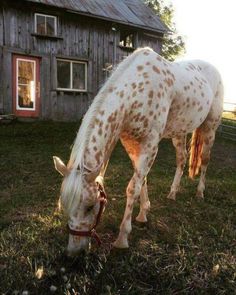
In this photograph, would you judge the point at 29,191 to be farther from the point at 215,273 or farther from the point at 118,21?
the point at 118,21

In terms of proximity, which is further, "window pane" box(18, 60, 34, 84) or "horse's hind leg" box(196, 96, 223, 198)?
"window pane" box(18, 60, 34, 84)

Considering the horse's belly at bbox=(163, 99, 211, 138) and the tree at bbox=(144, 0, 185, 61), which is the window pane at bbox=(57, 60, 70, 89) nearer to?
the horse's belly at bbox=(163, 99, 211, 138)

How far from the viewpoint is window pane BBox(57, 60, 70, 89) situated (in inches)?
577

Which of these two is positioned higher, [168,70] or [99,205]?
[168,70]

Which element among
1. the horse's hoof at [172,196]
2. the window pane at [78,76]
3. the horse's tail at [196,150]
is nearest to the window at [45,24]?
the window pane at [78,76]

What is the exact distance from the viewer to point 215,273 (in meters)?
3.35

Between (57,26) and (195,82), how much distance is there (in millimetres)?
10494

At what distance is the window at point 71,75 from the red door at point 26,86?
3.57 ft

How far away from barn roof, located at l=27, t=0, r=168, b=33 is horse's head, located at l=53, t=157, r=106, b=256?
11.7 metres

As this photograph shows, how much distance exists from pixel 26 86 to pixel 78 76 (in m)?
2.52

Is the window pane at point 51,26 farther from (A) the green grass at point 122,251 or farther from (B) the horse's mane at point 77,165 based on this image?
(B) the horse's mane at point 77,165

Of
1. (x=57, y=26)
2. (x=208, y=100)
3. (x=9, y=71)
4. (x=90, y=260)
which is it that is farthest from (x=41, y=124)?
(x=90, y=260)

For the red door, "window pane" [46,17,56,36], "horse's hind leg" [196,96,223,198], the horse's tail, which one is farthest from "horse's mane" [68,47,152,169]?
"window pane" [46,17,56,36]

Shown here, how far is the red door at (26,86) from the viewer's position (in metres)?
13.4
